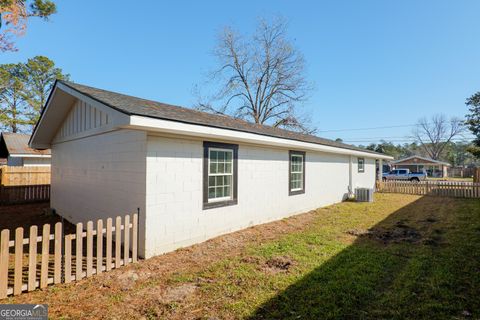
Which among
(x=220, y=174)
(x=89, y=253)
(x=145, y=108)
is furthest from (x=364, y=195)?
(x=89, y=253)

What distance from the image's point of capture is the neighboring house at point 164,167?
5.08 metres

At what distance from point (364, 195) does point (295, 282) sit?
11.0 m

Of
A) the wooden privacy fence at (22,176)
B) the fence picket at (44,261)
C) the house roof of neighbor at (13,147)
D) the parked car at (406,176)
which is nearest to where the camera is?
the fence picket at (44,261)

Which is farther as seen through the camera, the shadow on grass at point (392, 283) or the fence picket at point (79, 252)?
the fence picket at point (79, 252)

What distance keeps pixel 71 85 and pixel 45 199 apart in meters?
10.1

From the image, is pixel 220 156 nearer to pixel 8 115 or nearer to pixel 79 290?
pixel 79 290

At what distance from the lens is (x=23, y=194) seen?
12523mm

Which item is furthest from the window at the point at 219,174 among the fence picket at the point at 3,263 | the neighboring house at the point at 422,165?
the neighboring house at the point at 422,165

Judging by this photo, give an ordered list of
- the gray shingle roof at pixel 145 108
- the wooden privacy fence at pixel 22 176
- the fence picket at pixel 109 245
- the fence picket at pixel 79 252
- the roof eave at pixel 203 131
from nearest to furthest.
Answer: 1. the fence picket at pixel 79 252
2. the fence picket at pixel 109 245
3. the roof eave at pixel 203 131
4. the gray shingle roof at pixel 145 108
5. the wooden privacy fence at pixel 22 176

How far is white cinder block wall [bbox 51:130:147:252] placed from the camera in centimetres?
523

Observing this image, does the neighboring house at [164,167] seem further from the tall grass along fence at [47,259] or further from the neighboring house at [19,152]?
the neighboring house at [19,152]

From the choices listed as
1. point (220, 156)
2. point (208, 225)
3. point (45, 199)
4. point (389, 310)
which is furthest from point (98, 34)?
point (389, 310)

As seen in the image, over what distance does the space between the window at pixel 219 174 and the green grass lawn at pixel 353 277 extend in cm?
156

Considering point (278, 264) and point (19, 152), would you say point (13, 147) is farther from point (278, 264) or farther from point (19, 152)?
point (278, 264)
